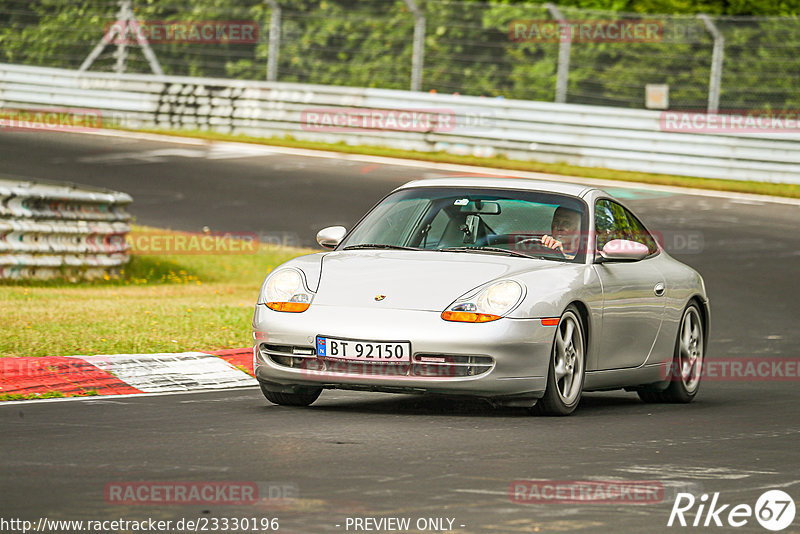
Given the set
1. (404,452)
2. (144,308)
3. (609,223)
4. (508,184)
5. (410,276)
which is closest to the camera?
(404,452)

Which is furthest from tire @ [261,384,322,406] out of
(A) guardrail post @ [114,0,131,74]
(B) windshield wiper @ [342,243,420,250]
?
(A) guardrail post @ [114,0,131,74]

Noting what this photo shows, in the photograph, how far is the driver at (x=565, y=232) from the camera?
906cm

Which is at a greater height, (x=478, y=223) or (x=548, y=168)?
(x=478, y=223)

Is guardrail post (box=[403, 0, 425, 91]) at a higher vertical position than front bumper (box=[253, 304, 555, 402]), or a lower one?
higher

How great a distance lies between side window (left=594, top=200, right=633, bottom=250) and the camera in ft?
30.7

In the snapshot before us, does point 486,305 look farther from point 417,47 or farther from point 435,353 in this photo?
point 417,47

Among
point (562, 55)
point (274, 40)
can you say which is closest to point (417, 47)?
point (562, 55)

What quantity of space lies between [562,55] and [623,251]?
17.6m

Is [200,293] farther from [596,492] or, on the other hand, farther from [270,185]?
[596,492]

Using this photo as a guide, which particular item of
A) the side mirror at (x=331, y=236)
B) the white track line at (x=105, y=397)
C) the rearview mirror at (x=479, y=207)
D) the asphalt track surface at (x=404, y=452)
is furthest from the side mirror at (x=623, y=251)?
the white track line at (x=105, y=397)

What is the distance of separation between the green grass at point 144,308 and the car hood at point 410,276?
256cm

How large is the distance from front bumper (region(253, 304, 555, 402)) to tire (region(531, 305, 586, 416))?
12 cm

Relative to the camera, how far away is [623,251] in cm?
A: 894

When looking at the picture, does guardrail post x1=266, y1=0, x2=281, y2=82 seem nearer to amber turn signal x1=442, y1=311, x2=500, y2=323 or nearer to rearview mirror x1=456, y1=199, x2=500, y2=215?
rearview mirror x1=456, y1=199, x2=500, y2=215
